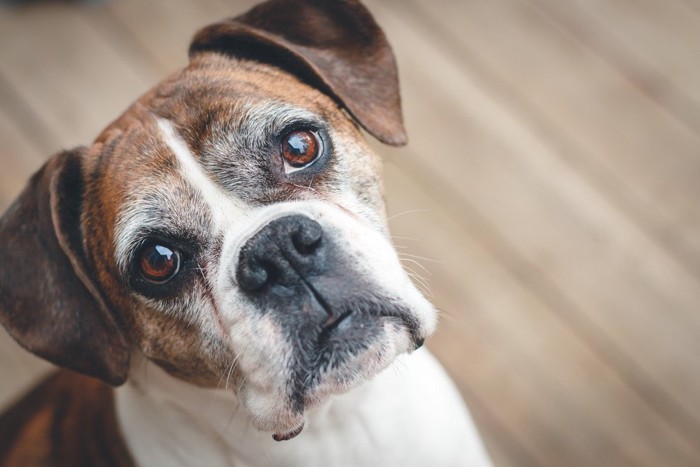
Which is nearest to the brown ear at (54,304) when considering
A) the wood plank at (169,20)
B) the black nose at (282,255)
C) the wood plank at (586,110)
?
the black nose at (282,255)

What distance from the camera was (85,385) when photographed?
2.68 meters

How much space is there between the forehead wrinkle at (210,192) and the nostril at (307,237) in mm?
250

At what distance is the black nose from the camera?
1841mm

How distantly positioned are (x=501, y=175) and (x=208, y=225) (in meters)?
2.21

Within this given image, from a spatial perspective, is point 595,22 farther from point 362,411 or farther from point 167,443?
point 167,443

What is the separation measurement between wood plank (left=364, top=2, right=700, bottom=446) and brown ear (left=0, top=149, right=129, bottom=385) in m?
2.12

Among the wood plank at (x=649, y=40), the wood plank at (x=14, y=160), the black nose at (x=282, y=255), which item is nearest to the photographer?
the black nose at (x=282, y=255)

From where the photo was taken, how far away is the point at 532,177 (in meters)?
3.88

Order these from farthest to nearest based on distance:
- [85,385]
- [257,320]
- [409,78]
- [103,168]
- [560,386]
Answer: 1. [409,78]
2. [560,386]
3. [85,385]
4. [103,168]
5. [257,320]

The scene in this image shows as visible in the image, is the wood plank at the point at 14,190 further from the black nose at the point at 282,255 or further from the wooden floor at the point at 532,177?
the black nose at the point at 282,255

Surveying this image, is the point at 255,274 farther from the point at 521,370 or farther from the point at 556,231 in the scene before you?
the point at 556,231

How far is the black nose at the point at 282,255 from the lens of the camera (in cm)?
184

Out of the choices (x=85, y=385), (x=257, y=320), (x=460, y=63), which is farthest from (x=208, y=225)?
(x=460, y=63)

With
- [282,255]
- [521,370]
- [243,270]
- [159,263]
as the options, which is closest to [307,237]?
[282,255]
